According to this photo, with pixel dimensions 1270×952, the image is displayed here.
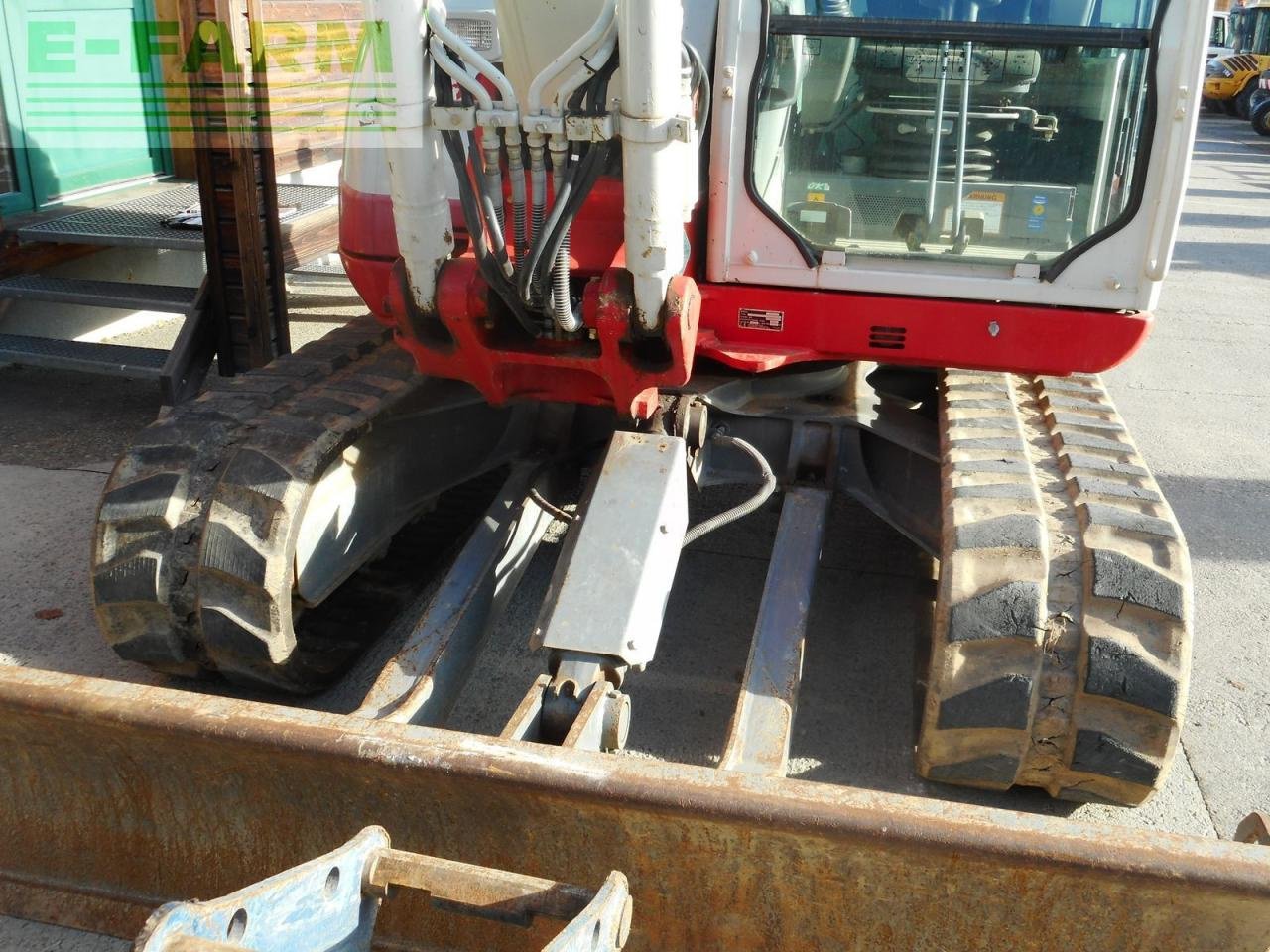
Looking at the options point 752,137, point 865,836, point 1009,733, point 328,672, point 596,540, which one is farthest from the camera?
point 328,672

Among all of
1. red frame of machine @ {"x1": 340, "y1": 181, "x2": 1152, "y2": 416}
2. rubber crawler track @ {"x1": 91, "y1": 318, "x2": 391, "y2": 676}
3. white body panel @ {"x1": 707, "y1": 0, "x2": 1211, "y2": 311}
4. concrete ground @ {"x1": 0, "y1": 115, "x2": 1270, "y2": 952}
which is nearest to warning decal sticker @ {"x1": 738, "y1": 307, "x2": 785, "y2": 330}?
red frame of machine @ {"x1": 340, "y1": 181, "x2": 1152, "y2": 416}

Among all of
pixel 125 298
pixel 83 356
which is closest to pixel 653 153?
pixel 83 356

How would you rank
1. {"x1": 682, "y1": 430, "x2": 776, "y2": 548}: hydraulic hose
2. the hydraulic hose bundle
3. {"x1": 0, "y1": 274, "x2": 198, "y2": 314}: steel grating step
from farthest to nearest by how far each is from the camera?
{"x1": 0, "y1": 274, "x2": 198, "y2": 314}: steel grating step, {"x1": 682, "y1": 430, "x2": 776, "y2": 548}: hydraulic hose, the hydraulic hose bundle

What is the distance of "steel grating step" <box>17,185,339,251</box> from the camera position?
6.45 meters

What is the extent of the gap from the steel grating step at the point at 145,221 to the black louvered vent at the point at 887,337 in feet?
13.5

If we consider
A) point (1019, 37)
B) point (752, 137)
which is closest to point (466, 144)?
point (752, 137)

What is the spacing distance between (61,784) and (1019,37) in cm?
306

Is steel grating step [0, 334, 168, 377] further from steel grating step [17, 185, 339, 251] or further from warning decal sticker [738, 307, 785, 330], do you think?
warning decal sticker [738, 307, 785, 330]

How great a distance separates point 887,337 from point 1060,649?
3.71ft

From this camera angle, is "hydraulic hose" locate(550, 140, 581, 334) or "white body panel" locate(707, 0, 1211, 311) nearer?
"hydraulic hose" locate(550, 140, 581, 334)

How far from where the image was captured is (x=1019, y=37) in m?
3.29

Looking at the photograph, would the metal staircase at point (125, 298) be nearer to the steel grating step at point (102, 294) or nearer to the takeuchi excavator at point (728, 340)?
the steel grating step at point (102, 294)

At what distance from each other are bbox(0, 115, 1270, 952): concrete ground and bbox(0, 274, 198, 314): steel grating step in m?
0.57

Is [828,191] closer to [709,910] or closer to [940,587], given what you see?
[940,587]
